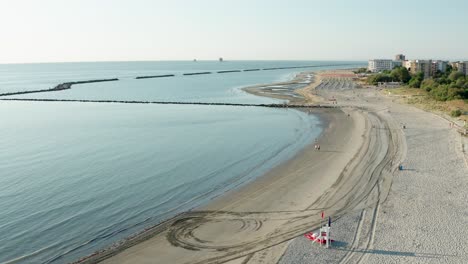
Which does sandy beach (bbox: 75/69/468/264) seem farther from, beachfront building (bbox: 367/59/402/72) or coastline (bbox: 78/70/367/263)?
beachfront building (bbox: 367/59/402/72)

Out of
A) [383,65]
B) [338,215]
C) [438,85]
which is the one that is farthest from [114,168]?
[383,65]

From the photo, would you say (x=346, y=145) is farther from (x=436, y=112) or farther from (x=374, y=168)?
(x=436, y=112)

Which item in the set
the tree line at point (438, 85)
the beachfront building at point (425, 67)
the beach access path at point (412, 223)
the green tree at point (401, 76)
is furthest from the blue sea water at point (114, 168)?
the beachfront building at point (425, 67)

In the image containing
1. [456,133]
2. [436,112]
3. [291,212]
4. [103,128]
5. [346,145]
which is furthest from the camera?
[436,112]

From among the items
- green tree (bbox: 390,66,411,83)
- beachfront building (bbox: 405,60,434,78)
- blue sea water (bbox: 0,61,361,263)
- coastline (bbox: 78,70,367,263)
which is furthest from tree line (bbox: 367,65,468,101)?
coastline (bbox: 78,70,367,263)

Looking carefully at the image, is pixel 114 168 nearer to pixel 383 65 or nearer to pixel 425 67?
pixel 425 67

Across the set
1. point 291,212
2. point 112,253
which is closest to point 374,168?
point 291,212
